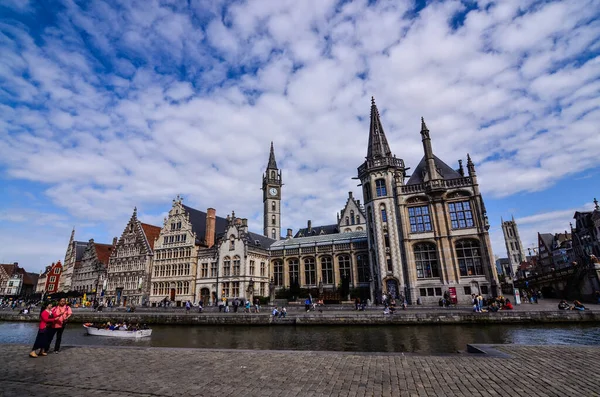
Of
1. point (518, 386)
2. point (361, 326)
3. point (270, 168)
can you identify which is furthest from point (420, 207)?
point (270, 168)

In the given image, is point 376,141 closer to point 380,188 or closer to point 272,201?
point 380,188

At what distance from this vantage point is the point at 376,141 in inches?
1903

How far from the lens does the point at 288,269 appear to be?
53.6 m

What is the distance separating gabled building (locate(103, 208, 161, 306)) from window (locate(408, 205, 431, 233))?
153 ft

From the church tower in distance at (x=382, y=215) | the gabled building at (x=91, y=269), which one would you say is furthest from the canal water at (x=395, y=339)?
the gabled building at (x=91, y=269)

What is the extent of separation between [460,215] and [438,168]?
745cm

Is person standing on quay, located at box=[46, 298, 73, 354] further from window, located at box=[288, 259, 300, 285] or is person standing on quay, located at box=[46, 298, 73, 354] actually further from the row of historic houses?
window, located at box=[288, 259, 300, 285]

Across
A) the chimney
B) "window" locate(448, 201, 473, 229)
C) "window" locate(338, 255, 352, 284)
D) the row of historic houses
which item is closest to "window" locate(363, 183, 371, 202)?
the row of historic houses

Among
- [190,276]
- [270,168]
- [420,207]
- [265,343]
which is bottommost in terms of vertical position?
[265,343]

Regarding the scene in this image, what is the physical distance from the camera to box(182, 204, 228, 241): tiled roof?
56.7 meters

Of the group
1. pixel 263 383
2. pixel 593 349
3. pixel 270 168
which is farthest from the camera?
pixel 270 168

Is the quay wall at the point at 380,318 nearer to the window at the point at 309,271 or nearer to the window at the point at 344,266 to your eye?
the window at the point at 344,266

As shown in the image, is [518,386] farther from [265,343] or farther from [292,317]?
[292,317]

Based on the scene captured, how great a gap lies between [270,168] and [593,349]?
3066 inches
